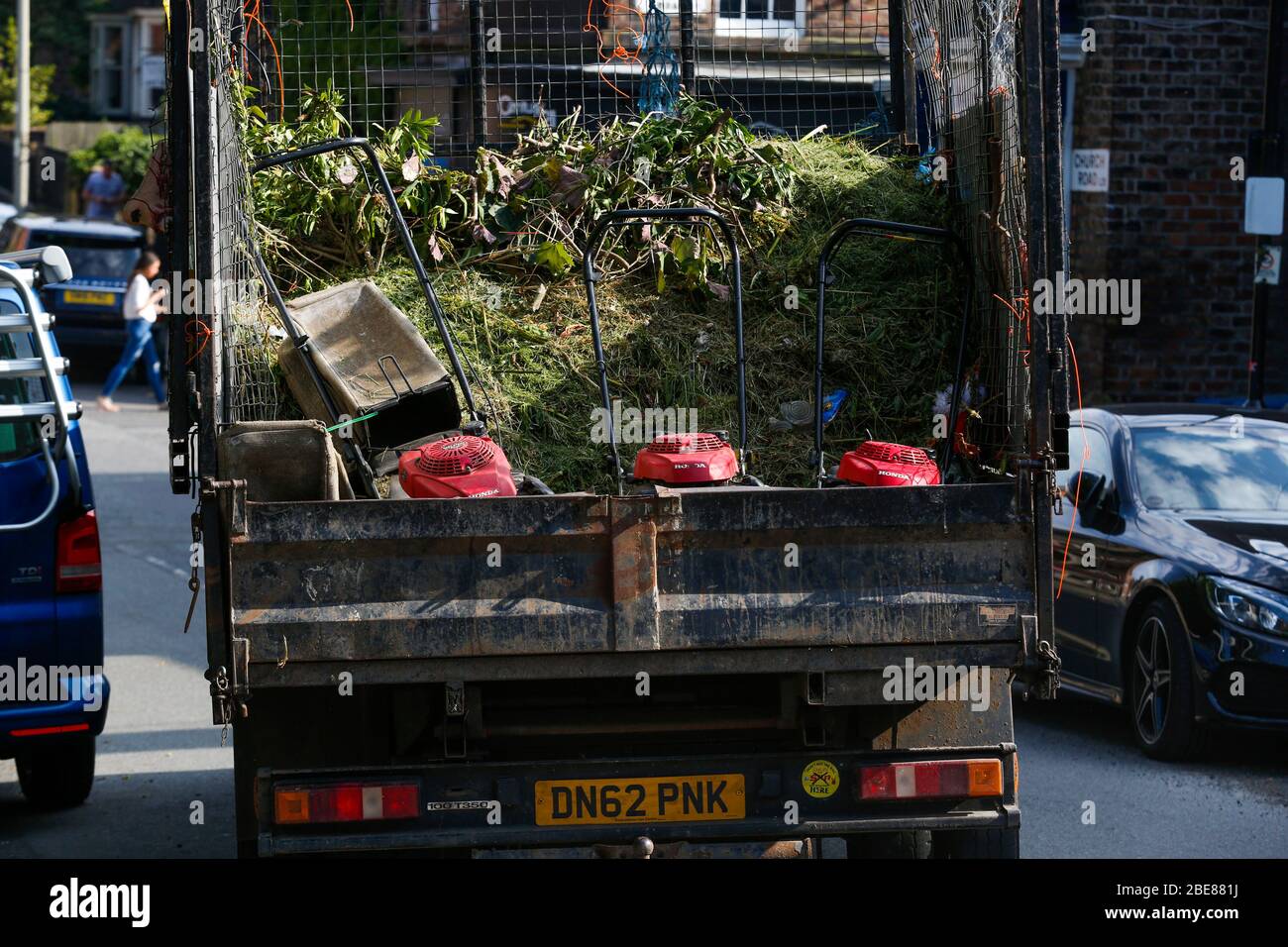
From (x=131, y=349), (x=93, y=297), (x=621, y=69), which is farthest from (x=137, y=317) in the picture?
(x=621, y=69)

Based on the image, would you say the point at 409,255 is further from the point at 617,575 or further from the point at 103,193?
the point at 103,193

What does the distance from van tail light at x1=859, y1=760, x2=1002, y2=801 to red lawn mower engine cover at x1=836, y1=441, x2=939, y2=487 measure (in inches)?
31.9

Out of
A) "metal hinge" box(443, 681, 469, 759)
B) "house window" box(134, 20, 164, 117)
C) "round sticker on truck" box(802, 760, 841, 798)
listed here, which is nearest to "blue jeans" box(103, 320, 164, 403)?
"metal hinge" box(443, 681, 469, 759)

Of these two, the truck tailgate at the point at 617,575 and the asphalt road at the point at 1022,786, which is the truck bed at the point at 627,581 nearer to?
the truck tailgate at the point at 617,575

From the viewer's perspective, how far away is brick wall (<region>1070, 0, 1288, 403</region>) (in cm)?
1644

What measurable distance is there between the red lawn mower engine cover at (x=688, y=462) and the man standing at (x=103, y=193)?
25.7 meters

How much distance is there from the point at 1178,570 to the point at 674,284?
2.89 meters

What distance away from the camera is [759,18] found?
7.96m

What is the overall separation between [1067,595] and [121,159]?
27162 millimetres

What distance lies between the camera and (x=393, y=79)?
7.39m

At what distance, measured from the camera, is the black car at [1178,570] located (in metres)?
7.58

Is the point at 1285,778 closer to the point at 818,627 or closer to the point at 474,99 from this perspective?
the point at 818,627

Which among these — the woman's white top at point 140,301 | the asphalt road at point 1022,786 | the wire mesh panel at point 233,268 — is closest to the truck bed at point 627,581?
the wire mesh panel at point 233,268
